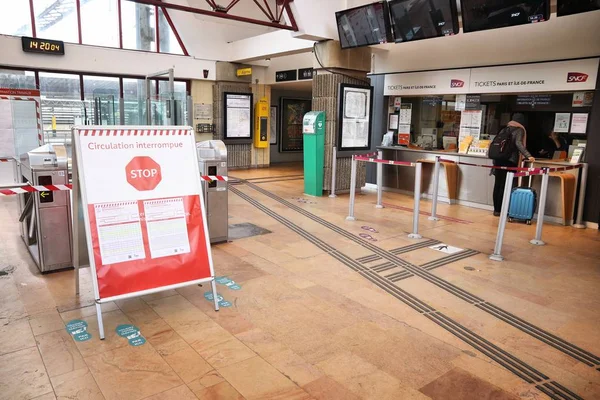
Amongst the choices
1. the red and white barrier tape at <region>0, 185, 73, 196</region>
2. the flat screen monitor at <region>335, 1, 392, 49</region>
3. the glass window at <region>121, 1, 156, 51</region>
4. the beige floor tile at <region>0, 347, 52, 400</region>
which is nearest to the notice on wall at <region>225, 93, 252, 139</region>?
the glass window at <region>121, 1, 156, 51</region>

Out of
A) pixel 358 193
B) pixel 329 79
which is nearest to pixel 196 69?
pixel 329 79

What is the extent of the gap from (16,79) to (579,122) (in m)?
10.6

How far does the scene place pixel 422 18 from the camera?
6215 mm

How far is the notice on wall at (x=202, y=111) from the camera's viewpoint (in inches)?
457

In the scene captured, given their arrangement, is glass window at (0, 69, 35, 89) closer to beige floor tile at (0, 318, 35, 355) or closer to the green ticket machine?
the green ticket machine

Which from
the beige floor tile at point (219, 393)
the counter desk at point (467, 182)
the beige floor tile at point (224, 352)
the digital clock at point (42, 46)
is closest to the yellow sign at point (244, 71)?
the digital clock at point (42, 46)

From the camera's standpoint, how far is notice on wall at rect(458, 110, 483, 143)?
8.00 m

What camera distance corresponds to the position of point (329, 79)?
827 cm

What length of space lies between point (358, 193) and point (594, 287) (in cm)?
521

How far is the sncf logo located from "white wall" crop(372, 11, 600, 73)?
10.2 inches

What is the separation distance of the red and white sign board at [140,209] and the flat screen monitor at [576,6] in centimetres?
442

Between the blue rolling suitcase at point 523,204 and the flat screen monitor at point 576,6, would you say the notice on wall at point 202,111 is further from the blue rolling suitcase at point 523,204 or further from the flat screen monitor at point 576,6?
the flat screen monitor at point 576,6

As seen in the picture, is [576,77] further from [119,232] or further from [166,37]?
[166,37]

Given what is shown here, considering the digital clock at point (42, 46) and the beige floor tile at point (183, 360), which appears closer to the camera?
the beige floor tile at point (183, 360)
